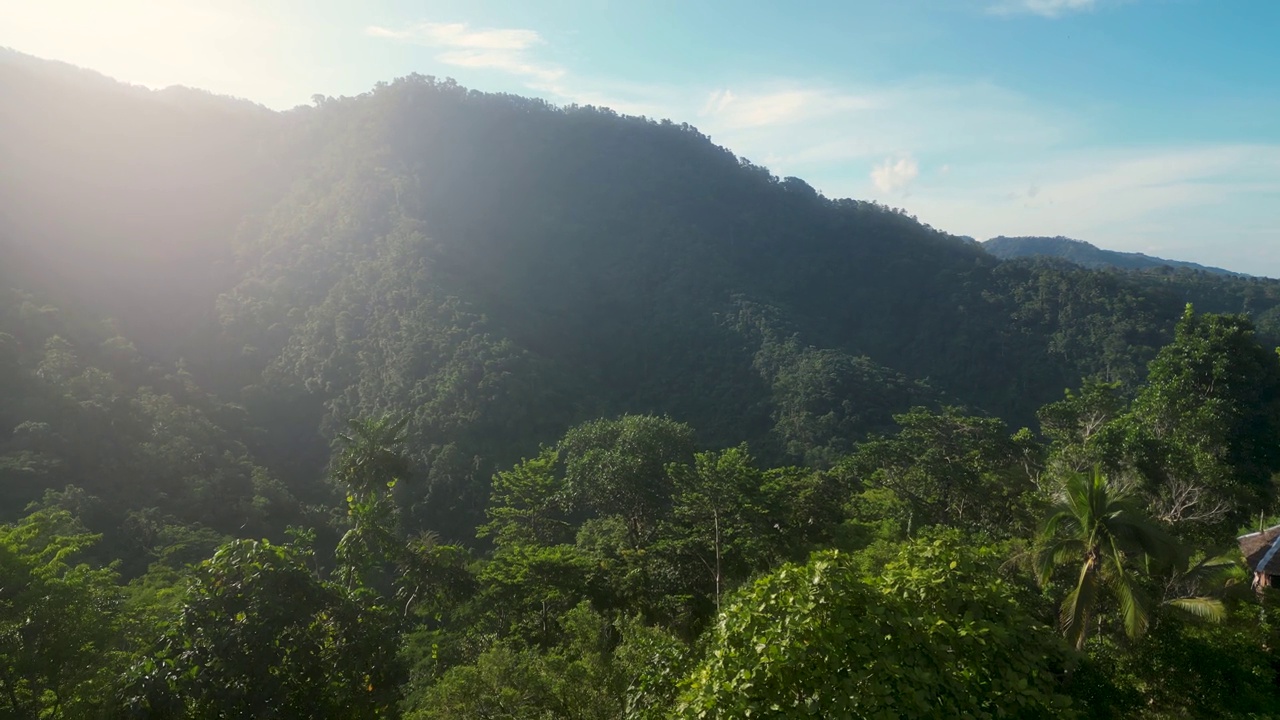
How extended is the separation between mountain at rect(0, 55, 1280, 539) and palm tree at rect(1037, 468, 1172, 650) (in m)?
31.8

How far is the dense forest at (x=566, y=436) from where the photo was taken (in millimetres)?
7801

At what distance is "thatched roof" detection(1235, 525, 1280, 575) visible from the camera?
14.7m

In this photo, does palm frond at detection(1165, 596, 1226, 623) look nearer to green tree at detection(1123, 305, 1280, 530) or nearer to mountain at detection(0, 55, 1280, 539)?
green tree at detection(1123, 305, 1280, 530)

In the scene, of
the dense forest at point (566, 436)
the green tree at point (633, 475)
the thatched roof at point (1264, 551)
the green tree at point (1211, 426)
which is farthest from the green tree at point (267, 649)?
the thatched roof at point (1264, 551)

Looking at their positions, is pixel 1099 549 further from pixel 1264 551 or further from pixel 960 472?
pixel 960 472

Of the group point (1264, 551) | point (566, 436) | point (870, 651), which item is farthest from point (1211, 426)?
point (566, 436)

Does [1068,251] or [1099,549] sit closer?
[1099,549]

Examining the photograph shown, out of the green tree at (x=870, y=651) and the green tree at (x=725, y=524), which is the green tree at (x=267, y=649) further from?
the green tree at (x=725, y=524)

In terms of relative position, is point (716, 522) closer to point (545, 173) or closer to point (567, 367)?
point (567, 367)

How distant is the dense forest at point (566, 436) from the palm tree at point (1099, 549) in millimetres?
63

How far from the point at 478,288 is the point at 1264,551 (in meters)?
56.0

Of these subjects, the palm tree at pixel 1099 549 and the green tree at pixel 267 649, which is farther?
the palm tree at pixel 1099 549

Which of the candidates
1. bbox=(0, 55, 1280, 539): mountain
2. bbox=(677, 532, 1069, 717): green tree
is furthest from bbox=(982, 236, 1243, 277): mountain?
bbox=(677, 532, 1069, 717): green tree

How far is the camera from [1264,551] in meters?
15.3
